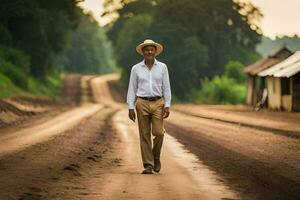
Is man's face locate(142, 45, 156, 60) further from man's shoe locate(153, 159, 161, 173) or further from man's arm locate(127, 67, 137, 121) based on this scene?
man's shoe locate(153, 159, 161, 173)

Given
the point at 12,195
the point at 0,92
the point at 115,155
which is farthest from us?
the point at 0,92

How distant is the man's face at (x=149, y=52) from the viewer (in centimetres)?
1195

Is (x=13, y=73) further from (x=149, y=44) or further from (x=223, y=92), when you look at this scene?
(x=149, y=44)

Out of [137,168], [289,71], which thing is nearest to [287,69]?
[289,71]

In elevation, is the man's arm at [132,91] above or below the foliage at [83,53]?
below

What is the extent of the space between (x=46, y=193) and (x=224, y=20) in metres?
68.0

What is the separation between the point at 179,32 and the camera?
72.3 meters

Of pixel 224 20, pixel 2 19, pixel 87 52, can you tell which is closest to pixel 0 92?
pixel 2 19

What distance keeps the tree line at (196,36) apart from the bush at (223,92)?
2.69 meters

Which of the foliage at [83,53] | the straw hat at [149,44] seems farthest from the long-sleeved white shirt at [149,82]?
the foliage at [83,53]

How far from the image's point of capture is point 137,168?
12.6 m

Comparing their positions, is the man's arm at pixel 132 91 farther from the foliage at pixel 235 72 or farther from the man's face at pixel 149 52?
the foliage at pixel 235 72

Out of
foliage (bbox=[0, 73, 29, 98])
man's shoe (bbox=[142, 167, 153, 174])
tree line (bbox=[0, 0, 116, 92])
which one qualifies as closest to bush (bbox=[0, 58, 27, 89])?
tree line (bbox=[0, 0, 116, 92])

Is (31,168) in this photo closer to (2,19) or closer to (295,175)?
(295,175)
